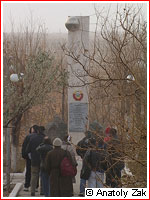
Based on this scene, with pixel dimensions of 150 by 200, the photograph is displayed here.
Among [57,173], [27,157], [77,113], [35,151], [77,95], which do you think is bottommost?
[57,173]

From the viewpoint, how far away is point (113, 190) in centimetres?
441

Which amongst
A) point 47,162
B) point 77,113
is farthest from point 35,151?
point 77,113

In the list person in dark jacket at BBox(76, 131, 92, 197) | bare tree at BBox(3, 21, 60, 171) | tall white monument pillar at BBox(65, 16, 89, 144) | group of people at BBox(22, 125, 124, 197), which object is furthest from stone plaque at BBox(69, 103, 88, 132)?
person in dark jacket at BBox(76, 131, 92, 197)

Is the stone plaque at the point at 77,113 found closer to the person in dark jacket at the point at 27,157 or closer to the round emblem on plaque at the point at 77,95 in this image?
the round emblem on plaque at the point at 77,95

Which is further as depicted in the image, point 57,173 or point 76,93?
point 76,93

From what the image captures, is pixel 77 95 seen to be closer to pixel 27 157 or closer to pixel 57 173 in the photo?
pixel 27 157

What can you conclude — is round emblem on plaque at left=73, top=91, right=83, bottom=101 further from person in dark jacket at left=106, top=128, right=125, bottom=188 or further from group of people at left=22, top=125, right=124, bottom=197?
person in dark jacket at left=106, top=128, right=125, bottom=188

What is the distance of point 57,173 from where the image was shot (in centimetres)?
754

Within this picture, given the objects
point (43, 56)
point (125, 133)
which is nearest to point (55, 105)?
point (43, 56)

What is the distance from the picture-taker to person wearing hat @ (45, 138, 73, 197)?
744 centimetres

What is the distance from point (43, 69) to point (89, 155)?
157 inches

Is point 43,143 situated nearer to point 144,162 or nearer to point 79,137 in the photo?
point 144,162

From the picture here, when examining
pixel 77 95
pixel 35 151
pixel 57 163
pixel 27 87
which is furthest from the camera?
pixel 77 95

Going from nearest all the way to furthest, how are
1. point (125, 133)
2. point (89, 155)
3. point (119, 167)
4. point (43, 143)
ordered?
point (125, 133), point (119, 167), point (89, 155), point (43, 143)
